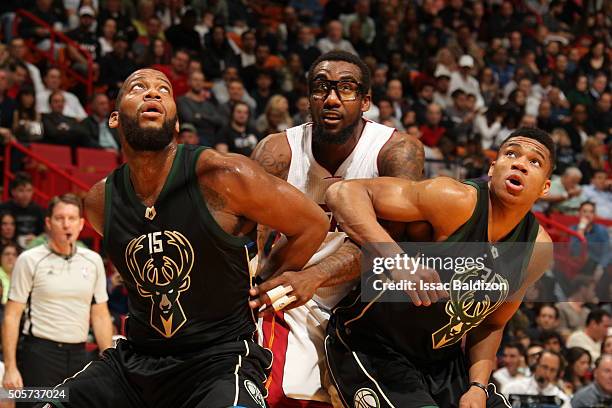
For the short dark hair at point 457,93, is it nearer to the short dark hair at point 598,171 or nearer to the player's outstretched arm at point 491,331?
the short dark hair at point 598,171

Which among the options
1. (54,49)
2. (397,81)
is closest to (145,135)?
(54,49)

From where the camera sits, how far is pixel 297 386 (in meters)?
4.81

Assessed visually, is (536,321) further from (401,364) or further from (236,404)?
(236,404)

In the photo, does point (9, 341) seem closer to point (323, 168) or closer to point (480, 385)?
point (323, 168)

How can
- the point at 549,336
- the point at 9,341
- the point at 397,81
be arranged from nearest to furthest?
the point at 9,341
the point at 549,336
the point at 397,81

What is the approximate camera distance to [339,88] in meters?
4.98

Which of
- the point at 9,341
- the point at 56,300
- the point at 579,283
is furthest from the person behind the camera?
the point at 579,283

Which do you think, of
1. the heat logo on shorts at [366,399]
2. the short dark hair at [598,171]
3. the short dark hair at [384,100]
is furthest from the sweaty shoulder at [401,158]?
the short dark hair at [598,171]

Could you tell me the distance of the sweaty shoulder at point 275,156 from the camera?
16.8ft

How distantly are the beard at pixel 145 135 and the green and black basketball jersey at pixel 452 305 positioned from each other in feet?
3.62

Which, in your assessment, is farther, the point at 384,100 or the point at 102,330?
the point at 384,100

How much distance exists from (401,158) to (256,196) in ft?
3.90

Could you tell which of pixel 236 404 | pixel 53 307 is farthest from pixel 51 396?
pixel 53 307

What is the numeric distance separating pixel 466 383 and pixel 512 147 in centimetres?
109
